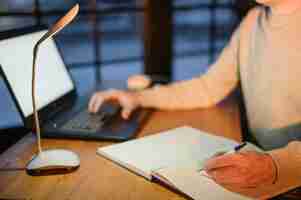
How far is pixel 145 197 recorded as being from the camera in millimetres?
1054

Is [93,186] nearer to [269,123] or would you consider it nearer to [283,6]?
[269,123]

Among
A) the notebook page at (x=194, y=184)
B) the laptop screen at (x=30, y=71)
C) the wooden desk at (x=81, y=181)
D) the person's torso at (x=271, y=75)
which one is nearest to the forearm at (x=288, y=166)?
the notebook page at (x=194, y=184)

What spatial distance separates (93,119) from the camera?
4.97 ft

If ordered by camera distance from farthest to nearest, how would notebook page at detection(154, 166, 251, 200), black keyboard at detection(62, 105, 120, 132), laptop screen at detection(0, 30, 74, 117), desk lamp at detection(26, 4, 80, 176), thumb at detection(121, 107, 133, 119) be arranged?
thumb at detection(121, 107, 133, 119)
black keyboard at detection(62, 105, 120, 132)
laptop screen at detection(0, 30, 74, 117)
desk lamp at detection(26, 4, 80, 176)
notebook page at detection(154, 166, 251, 200)

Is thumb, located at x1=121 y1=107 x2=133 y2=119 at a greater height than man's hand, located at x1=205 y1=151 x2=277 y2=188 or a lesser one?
lesser

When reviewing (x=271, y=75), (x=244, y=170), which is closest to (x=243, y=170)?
(x=244, y=170)

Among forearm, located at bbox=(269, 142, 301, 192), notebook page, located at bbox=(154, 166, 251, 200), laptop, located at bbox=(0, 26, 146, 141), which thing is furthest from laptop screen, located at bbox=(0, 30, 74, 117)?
forearm, located at bbox=(269, 142, 301, 192)

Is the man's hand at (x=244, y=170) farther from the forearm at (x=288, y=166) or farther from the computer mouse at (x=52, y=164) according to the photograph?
the computer mouse at (x=52, y=164)

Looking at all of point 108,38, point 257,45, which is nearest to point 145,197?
point 257,45

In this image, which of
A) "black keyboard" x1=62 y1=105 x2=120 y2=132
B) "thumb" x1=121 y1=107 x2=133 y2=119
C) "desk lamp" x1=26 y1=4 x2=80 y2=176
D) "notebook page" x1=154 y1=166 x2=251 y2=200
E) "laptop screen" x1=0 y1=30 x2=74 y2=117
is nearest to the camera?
"notebook page" x1=154 y1=166 x2=251 y2=200

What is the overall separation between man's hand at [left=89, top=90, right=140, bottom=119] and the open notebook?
0.74 ft

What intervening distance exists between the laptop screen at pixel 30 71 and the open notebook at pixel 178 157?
0.94 ft

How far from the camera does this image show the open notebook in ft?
3.47

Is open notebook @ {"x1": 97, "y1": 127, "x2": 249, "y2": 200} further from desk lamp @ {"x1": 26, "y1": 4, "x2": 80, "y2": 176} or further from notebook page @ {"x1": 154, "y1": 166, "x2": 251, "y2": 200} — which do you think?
desk lamp @ {"x1": 26, "y1": 4, "x2": 80, "y2": 176}
